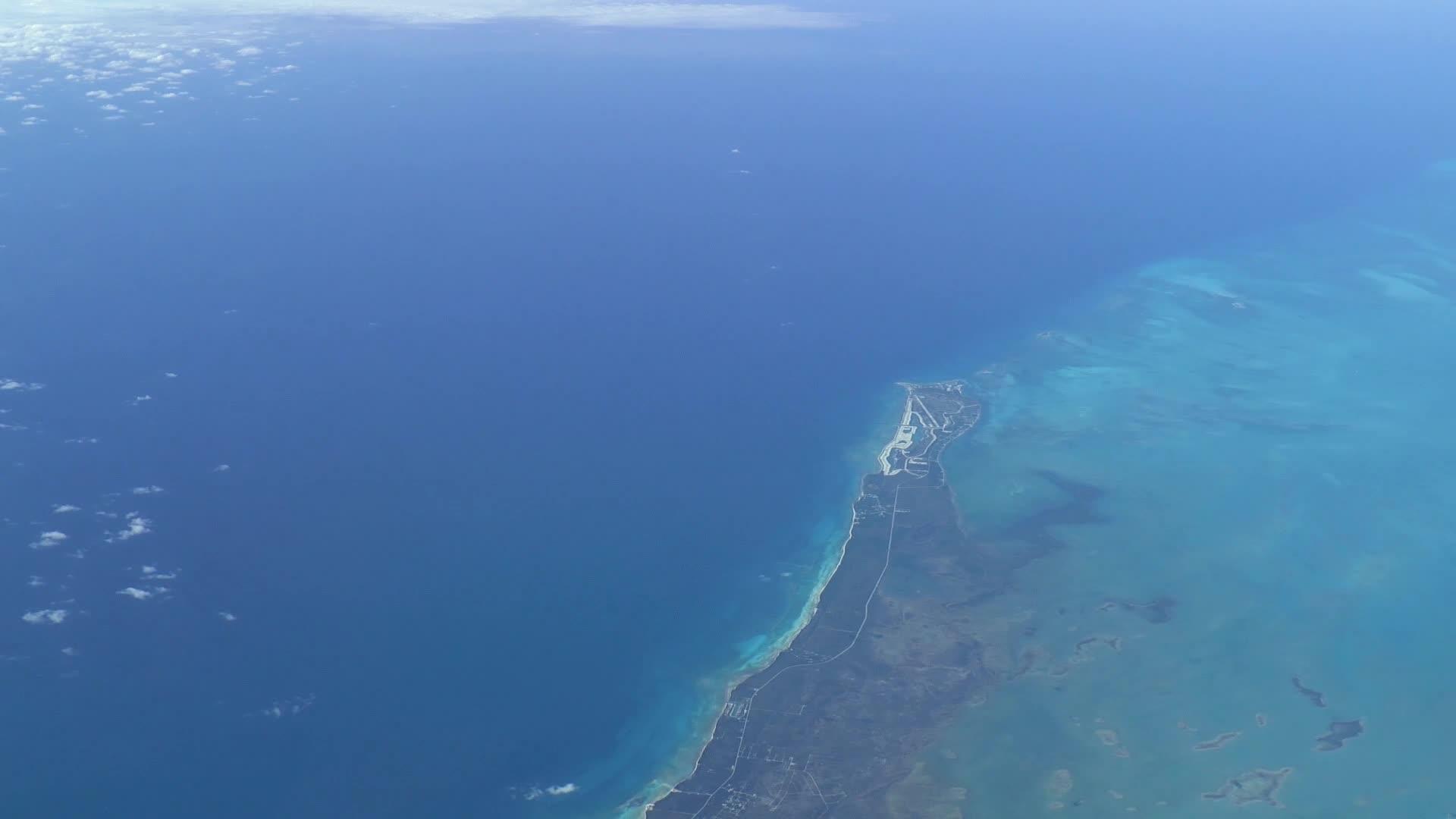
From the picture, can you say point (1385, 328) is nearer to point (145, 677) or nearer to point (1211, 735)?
point (1211, 735)

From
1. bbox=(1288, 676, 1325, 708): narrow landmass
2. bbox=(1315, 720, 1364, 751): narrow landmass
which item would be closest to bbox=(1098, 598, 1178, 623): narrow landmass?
bbox=(1288, 676, 1325, 708): narrow landmass

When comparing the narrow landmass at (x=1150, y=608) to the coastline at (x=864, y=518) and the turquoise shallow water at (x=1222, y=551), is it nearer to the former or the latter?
the turquoise shallow water at (x=1222, y=551)

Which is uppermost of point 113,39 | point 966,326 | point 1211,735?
point 113,39

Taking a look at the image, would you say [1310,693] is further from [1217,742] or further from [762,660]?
[762,660]

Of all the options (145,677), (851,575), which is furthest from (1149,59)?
(145,677)

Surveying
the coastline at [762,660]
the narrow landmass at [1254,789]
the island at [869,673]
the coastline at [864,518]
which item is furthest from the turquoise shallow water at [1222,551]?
the coastline at [762,660]

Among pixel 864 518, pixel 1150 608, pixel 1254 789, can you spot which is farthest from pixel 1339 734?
pixel 864 518
